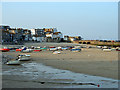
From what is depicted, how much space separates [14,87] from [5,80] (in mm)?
2014

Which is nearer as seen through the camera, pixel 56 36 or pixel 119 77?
pixel 119 77

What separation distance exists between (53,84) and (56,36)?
121984mm

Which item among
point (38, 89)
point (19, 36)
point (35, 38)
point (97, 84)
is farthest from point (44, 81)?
point (35, 38)

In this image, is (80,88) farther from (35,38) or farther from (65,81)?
(35,38)

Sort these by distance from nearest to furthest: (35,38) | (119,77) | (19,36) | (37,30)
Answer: (119,77), (19,36), (35,38), (37,30)

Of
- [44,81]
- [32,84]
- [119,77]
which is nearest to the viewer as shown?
[32,84]

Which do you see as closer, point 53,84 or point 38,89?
point 38,89

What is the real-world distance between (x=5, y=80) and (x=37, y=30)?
422ft

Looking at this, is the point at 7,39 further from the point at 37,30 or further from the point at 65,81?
the point at 65,81

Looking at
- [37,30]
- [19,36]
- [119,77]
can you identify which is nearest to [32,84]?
[119,77]

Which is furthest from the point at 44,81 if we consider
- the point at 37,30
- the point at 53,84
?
the point at 37,30

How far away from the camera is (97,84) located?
11.7 m

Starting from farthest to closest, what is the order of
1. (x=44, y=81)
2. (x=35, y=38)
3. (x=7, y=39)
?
(x=35, y=38) < (x=7, y=39) < (x=44, y=81)

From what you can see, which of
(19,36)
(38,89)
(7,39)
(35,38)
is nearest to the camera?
(38,89)
